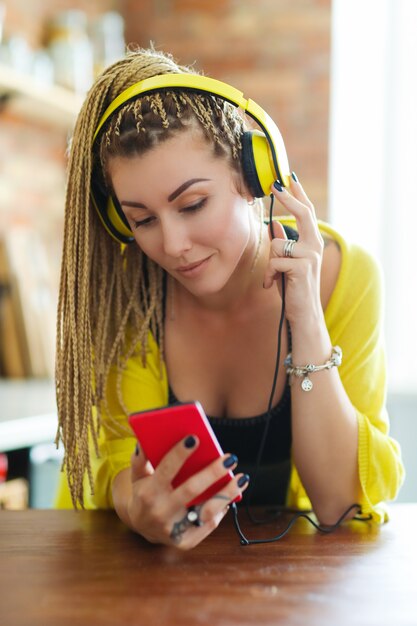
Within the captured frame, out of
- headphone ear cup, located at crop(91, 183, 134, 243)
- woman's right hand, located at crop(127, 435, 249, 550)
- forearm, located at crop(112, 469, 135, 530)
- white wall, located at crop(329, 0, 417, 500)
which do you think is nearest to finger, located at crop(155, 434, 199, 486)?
woman's right hand, located at crop(127, 435, 249, 550)

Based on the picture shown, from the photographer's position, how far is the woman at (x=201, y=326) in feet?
3.24

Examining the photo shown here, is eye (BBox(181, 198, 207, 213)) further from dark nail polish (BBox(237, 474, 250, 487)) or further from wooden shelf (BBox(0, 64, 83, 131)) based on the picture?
wooden shelf (BBox(0, 64, 83, 131))

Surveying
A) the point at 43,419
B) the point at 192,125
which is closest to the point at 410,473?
the point at 43,419

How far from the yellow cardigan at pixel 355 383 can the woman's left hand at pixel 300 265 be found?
138 mm

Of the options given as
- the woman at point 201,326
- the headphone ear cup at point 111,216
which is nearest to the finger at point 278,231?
the woman at point 201,326

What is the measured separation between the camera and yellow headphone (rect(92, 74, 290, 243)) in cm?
98

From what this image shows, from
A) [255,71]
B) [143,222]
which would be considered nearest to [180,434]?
[143,222]

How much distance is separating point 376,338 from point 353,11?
7.18 ft

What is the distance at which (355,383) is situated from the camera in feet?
3.73

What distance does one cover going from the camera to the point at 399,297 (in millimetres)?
2904

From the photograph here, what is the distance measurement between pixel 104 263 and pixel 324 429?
1.39ft

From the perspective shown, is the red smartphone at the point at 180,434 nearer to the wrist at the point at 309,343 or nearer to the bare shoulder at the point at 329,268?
the wrist at the point at 309,343

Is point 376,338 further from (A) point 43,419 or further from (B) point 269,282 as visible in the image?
(A) point 43,419

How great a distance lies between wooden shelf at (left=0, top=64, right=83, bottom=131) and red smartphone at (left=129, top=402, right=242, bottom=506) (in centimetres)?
187
